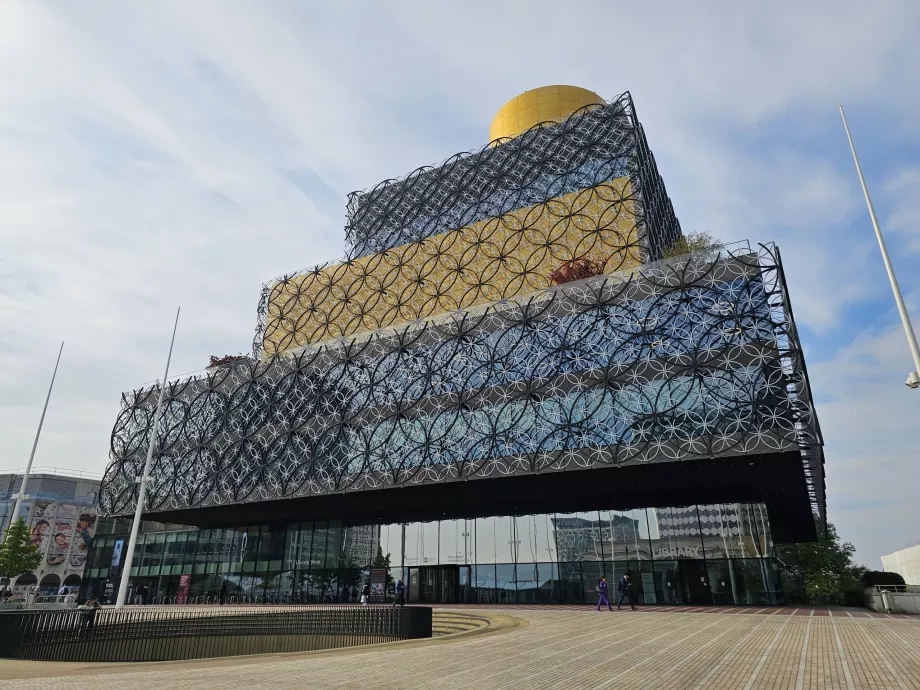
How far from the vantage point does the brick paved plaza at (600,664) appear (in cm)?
920

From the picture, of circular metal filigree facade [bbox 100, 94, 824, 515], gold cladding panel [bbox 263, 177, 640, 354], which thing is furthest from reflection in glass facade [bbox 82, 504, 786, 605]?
gold cladding panel [bbox 263, 177, 640, 354]

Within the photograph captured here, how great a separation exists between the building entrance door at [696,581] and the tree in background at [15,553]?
41.2m

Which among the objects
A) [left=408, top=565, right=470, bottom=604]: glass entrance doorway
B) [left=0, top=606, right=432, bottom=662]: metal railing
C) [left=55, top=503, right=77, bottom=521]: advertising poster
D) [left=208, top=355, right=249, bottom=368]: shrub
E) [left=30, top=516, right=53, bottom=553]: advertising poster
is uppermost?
[left=208, top=355, right=249, bottom=368]: shrub

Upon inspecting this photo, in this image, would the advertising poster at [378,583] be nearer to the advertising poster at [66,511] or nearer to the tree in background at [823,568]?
the tree in background at [823,568]

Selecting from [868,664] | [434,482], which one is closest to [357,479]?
[434,482]

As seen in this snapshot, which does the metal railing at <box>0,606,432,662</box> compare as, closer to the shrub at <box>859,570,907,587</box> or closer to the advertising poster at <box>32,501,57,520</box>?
the shrub at <box>859,570,907,587</box>

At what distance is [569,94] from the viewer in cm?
5512

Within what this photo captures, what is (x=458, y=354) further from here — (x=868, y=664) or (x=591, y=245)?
(x=868, y=664)

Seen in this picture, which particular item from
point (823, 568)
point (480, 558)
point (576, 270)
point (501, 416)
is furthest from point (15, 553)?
point (823, 568)

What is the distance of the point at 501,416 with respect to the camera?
101ft

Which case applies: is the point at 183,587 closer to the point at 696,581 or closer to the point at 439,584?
the point at 439,584

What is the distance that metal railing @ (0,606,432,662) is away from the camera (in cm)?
2059

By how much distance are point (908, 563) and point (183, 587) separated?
107 metres

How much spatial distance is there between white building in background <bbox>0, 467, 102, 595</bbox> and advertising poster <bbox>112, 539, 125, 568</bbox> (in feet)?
52.0
